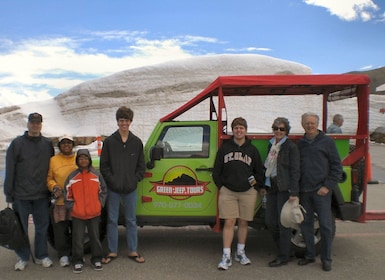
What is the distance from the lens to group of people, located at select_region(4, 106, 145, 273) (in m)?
4.77

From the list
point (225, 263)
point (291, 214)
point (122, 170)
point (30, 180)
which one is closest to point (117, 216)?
point (122, 170)

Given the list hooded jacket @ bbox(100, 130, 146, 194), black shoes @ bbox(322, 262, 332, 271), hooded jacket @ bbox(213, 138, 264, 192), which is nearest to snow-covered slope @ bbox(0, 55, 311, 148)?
hooded jacket @ bbox(100, 130, 146, 194)

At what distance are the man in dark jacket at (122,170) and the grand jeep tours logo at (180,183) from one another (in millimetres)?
404

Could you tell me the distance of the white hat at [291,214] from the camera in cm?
460

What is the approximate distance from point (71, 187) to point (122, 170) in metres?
0.61

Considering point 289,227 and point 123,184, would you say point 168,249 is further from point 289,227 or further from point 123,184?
point 289,227

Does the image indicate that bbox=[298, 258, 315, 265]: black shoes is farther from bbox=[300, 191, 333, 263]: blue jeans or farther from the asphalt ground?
bbox=[300, 191, 333, 263]: blue jeans

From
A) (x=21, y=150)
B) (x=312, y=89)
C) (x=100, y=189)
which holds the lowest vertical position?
(x=100, y=189)

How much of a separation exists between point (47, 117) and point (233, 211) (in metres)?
44.5

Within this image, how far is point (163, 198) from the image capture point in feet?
17.2

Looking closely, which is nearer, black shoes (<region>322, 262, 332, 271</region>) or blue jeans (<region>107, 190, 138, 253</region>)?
black shoes (<region>322, 262, 332, 271</region>)

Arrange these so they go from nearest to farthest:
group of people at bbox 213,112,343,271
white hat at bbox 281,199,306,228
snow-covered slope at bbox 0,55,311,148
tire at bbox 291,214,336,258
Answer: white hat at bbox 281,199,306,228 → group of people at bbox 213,112,343,271 → tire at bbox 291,214,336,258 → snow-covered slope at bbox 0,55,311,148

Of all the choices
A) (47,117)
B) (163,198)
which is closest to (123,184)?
(163,198)

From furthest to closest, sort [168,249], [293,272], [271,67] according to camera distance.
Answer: [271,67] < [168,249] < [293,272]
